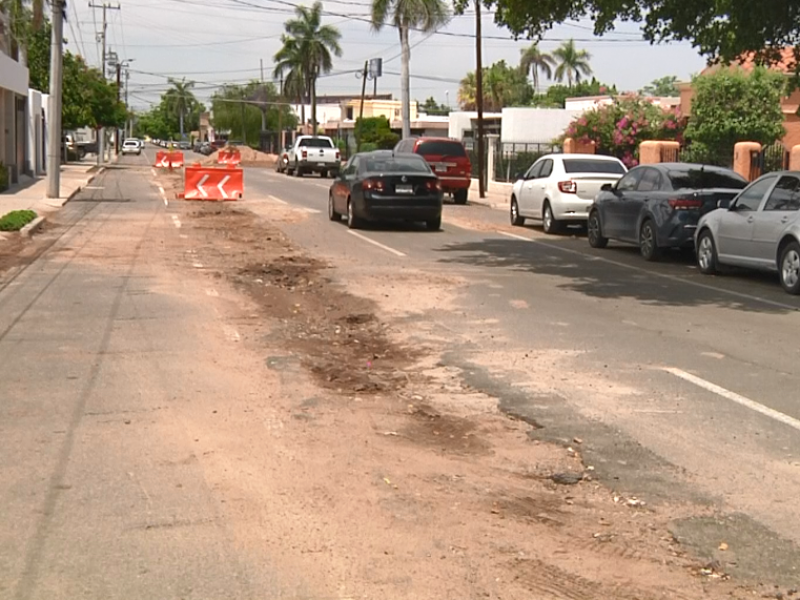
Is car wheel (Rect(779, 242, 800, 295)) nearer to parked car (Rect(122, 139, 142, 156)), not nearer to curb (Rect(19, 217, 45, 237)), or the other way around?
curb (Rect(19, 217, 45, 237))

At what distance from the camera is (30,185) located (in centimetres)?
3906

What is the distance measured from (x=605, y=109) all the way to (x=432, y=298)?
26.3 meters

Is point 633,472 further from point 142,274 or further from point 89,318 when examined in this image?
point 142,274

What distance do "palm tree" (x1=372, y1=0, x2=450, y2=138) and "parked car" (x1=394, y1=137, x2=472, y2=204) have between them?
21.3 metres

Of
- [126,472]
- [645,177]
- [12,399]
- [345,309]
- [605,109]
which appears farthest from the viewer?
[605,109]

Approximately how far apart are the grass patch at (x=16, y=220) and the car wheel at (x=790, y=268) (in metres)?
13.6

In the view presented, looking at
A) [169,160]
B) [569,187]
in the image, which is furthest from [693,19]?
[169,160]

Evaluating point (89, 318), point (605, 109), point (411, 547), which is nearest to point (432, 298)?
point (89, 318)

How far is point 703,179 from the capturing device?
18172 mm

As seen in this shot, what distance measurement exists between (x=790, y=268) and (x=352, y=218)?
10746 millimetres

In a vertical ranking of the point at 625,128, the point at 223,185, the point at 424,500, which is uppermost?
the point at 625,128

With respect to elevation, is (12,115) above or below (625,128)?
above

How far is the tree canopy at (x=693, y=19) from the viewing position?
48.9 ft

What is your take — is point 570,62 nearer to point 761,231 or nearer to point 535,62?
point 535,62
